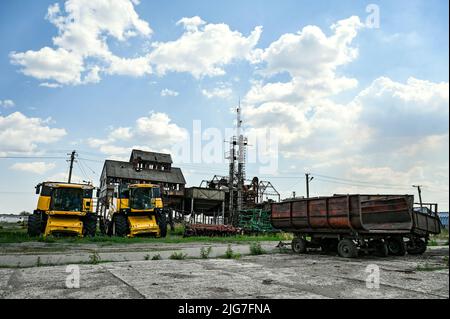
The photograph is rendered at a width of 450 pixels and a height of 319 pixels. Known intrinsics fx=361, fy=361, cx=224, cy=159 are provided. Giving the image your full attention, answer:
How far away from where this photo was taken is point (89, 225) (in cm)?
1956

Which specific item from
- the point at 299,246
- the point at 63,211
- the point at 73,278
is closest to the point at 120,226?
the point at 63,211

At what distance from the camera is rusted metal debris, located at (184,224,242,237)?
1004 inches

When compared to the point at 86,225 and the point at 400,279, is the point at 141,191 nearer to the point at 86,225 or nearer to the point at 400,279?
the point at 86,225

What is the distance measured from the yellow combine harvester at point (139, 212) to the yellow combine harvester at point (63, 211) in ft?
4.91

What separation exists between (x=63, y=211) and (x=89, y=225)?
1.56 meters

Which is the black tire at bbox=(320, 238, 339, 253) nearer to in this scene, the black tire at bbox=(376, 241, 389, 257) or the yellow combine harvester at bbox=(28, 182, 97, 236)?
the black tire at bbox=(376, 241, 389, 257)

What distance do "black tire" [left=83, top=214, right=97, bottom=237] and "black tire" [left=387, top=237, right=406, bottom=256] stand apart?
47.8ft

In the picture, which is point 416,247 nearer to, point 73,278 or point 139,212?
point 73,278

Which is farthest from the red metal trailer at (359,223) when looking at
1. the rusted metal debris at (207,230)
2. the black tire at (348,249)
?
the rusted metal debris at (207,230)

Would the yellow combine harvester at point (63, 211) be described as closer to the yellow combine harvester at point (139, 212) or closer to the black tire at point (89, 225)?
the black tire at point (89, 225)

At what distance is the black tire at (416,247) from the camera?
13586 millimetres

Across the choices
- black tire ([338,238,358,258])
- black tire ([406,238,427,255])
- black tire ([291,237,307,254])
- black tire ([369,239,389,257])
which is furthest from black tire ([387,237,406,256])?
black tire ([291,237,307,254])
